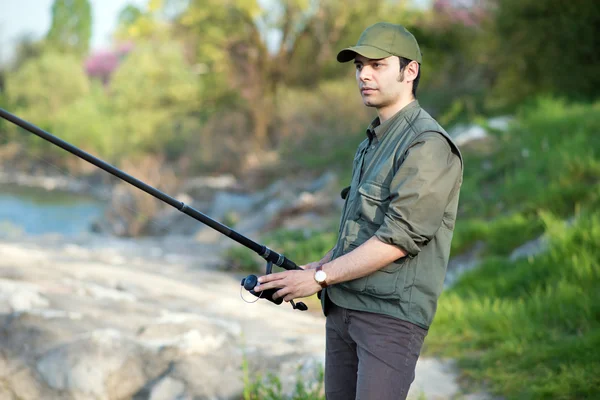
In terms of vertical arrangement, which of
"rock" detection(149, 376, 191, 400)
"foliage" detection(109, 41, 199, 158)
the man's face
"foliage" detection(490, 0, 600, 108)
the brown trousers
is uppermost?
"foliage" detection(109, 41, 199, 158)

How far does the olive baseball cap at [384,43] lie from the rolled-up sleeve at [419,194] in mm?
268

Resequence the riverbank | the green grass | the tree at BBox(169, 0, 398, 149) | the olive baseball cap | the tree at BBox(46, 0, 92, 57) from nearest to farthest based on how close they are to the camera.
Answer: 1. the olive baseball cap
2. the riverbank
3. the green grass
4. the tree at BBox(169, 0, 398, 149)
5. the tree at BBox(46, 0, 92, 57)

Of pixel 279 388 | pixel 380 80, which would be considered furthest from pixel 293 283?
pixel 279 388

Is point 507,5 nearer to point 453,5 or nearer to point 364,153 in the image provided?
point 453,5

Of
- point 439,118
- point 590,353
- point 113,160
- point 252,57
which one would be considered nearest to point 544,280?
point 590,353

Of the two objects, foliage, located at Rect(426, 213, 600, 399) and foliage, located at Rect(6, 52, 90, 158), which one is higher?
foliage, located at Rect(6, 52, 90, 158)

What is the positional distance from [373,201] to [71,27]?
40.8 m

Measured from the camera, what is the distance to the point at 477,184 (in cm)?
805

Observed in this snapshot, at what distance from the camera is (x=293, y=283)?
201 centimetres

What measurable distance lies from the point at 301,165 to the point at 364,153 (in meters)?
13.6

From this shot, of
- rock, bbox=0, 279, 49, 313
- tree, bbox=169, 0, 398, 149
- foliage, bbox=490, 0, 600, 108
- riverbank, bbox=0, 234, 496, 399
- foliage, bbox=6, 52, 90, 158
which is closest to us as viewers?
riverbank, bbox=0, 234, 496, 399

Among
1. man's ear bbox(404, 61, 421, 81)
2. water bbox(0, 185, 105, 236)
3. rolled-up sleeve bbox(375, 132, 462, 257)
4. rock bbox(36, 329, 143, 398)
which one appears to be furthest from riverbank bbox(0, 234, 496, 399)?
water bbox(0, 185, 105, 236)

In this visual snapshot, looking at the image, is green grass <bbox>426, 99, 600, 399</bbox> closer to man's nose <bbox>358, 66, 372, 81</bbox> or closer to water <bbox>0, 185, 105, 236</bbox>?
man's nose <bbox>358, 66, 372, 81</bbox>

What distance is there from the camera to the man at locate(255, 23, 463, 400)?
76.8 inches
